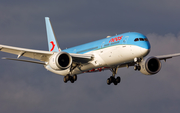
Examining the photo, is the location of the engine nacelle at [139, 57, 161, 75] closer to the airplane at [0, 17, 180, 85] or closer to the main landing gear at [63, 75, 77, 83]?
the airplane at [0, 17, 180, 85]

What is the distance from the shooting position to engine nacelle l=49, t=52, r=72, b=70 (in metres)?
44.5

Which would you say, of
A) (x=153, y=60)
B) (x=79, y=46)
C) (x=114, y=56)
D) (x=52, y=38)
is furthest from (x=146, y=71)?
(x=52, y=38)

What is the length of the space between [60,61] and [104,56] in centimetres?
548

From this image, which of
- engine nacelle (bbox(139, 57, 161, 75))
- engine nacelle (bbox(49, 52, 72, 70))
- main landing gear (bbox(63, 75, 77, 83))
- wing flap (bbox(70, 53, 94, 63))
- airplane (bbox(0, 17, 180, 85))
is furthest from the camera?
main landing gear (bbox(63, 75, 77, 83))

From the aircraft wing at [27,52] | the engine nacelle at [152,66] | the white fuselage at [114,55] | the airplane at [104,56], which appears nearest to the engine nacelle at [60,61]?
the airplane at [104,56]

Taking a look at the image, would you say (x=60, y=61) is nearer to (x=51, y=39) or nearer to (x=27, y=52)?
(x=27, y=52)

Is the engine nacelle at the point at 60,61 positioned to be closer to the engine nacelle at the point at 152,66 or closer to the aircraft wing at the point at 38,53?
the aircraft wing at the point at 38,53

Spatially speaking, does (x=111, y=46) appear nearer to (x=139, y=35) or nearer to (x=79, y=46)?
(x=139, y=35)

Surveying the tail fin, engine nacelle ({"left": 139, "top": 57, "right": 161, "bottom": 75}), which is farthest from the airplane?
the tail fin

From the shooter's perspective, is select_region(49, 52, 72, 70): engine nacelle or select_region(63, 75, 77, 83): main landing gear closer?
select_region(49, 52, 72, 70): engine nacelle

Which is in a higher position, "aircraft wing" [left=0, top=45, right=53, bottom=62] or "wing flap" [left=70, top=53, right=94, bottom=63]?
"aircraft wing" [left=0, top=45, right=53, bottom=62]

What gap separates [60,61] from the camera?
4531 centimetres

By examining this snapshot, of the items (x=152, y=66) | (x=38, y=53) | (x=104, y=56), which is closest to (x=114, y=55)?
(x=104, y=56)

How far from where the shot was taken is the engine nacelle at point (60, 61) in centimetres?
4453
